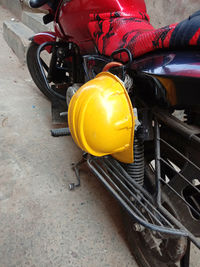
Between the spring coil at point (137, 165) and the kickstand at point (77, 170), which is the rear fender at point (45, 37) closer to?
the kickstand at point (77, 170)

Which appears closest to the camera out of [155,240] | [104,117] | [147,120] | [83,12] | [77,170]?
[104,117]

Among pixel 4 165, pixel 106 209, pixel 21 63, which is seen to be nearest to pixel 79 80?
pixel 4 165

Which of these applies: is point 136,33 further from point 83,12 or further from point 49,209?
point 49,209

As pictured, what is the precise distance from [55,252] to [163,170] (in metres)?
0.68

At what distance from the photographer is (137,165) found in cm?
97

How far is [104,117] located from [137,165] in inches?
12.2

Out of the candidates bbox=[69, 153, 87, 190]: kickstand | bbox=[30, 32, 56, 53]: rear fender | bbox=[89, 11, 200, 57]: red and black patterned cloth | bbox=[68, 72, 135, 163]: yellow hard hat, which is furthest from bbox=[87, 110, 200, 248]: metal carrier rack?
bbox=[30, 32, 56, 53]: rear fender

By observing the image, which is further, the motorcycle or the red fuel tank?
the red fuel tank

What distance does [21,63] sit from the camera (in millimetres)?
3500

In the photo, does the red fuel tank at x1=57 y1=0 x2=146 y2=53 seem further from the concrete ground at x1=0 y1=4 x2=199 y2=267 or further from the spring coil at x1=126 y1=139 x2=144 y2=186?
the concrete ground at x1=0 y1=4 x2=199 y2=267

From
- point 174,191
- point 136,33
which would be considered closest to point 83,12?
point 136,33

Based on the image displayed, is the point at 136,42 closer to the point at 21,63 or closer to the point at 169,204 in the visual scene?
the point at 169,204

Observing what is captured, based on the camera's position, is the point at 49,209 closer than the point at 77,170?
Yes

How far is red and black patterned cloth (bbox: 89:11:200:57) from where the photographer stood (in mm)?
680
